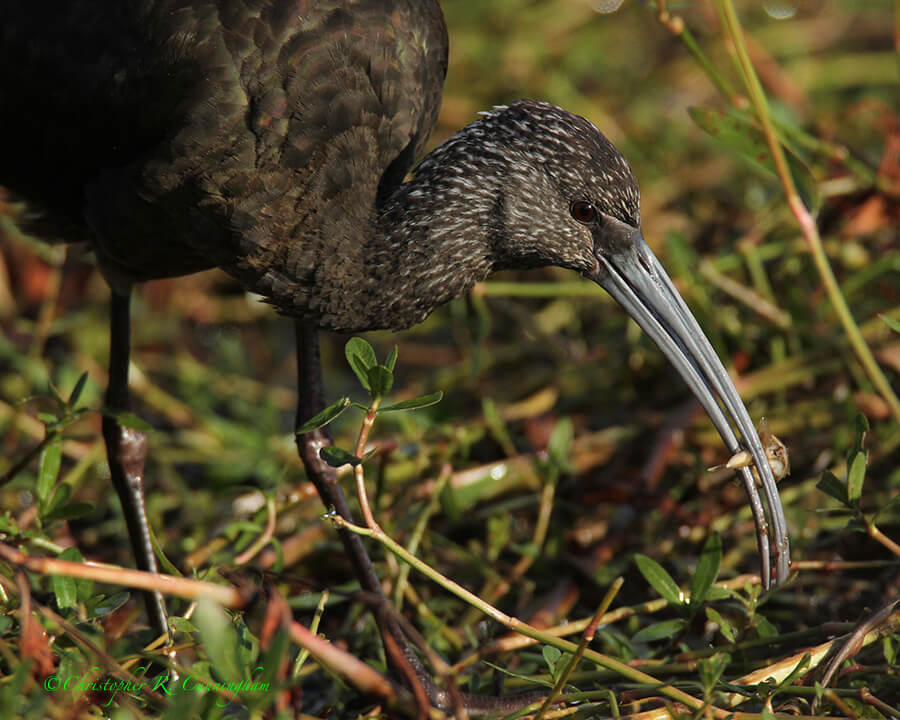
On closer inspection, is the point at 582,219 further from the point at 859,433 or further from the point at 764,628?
the point at 764,628

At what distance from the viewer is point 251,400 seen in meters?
4.24

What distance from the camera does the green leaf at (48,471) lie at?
2.58 meters

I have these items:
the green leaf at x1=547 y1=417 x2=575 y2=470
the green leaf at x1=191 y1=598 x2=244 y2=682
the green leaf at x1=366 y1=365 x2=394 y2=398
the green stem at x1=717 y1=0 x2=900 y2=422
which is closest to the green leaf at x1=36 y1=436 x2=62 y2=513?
the green leaf at x1=366 y1=365 x2=394 y2=398

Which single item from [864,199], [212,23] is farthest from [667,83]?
[212,23]

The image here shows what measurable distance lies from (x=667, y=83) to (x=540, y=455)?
2.97 metres

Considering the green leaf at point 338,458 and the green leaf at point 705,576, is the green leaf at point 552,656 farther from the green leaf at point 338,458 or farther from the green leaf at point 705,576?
the green leaf at point 338,458

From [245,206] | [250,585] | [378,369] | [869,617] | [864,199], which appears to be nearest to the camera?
[250,585]

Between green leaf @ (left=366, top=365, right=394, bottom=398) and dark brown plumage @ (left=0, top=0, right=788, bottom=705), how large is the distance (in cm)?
57

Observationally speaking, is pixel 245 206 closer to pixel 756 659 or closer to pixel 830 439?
pixel 756 659

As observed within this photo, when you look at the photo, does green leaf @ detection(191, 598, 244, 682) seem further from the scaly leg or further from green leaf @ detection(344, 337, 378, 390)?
the scaly leg

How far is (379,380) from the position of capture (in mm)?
2164

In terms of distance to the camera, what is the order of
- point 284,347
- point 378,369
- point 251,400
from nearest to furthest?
point 378,369
point 251,400
point 284,347

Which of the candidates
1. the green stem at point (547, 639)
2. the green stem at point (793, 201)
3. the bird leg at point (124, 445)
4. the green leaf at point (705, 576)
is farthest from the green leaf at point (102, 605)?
the green stem at point (793, 201)

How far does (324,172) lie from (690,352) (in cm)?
95
